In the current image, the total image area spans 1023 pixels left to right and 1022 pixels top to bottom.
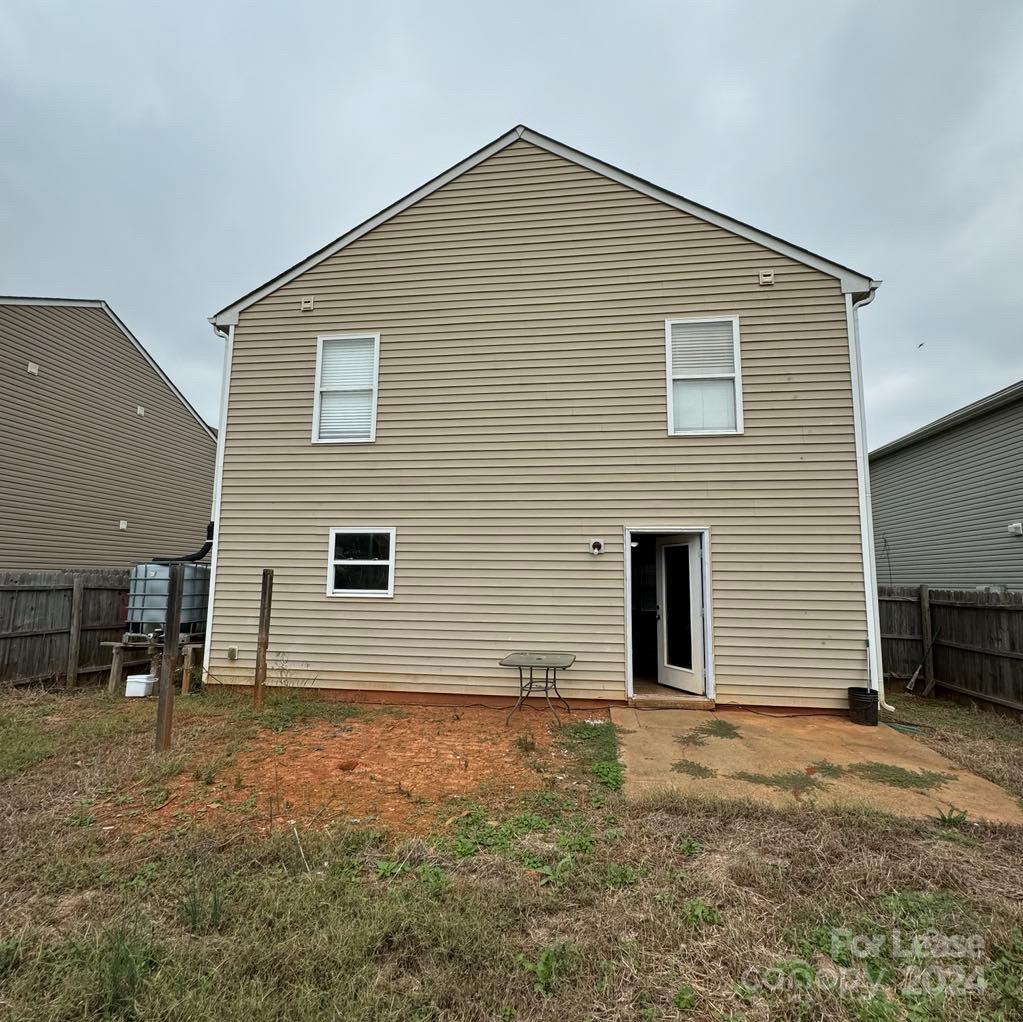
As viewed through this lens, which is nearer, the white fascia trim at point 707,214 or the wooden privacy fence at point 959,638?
the wooden privacy fence at point 959,638

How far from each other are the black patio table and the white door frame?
76cm

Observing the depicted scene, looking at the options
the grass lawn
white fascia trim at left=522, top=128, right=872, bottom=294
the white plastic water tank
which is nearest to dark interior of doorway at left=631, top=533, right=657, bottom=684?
white fascia trim at left=522, top=128, right=872, bottom=294

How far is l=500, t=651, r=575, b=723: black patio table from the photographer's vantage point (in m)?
6.10

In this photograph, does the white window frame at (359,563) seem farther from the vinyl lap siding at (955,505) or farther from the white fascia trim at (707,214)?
the vinyl lap siding at (955,505)

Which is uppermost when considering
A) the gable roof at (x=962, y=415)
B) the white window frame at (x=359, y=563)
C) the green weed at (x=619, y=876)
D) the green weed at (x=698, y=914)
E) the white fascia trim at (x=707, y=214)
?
the white fascia trim at (x=707, y=214)

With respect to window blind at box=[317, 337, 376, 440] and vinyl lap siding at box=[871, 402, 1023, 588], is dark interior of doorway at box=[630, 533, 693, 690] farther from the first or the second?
vinyl lap siding at box=[871, 402, 1023, 588]

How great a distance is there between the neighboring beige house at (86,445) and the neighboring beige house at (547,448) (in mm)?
6403

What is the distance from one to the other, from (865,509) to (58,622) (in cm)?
1162

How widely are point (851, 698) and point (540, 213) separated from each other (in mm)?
7562

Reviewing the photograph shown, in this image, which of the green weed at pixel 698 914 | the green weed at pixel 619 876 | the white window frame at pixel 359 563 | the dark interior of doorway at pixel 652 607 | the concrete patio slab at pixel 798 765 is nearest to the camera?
the green weed at pixel 698 914

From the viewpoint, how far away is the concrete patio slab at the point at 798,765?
403 cm

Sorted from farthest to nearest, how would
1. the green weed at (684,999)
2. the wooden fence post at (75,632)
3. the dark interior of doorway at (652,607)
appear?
the wooden fence post at (75,632) < the dark interior of doorway at (652,607) < the green weed at (684,999)

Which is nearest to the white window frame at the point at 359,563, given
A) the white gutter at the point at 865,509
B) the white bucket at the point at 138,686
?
the white bucket at the point at 138,686

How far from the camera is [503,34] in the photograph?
12.6 metres
